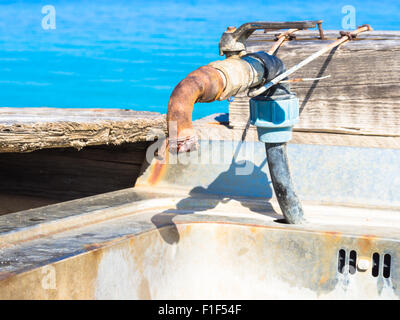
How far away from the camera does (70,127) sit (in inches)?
77.6

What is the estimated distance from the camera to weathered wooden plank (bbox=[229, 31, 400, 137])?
202 centimetres

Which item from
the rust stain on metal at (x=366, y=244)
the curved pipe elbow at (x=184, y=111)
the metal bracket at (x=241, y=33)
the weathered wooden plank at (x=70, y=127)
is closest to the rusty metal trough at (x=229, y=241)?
the rust stain on metal at (x=366, y=244)

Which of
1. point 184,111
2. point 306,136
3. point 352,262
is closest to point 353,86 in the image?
point 306,136

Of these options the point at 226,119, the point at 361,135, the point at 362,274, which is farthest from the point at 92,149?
the point at 362,274

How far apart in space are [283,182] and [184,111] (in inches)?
25.2

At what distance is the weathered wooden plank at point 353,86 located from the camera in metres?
2.02

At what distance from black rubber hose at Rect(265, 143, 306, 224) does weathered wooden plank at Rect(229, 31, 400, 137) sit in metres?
0.43

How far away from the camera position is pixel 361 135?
2.07 m

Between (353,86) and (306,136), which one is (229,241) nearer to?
(306,136)

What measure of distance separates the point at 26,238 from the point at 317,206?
0.90 meters

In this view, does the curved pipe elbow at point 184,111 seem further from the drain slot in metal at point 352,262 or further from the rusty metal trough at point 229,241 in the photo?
the drain slot in metal at point 352,262

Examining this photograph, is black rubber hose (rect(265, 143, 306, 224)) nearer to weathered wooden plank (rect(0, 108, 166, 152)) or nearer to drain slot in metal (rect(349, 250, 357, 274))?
drain slot in metal (rect(349, 250, 357, 274))

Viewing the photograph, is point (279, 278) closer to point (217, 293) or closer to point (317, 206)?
point (217, 293)

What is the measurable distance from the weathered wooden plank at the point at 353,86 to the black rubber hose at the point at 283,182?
43 cm
